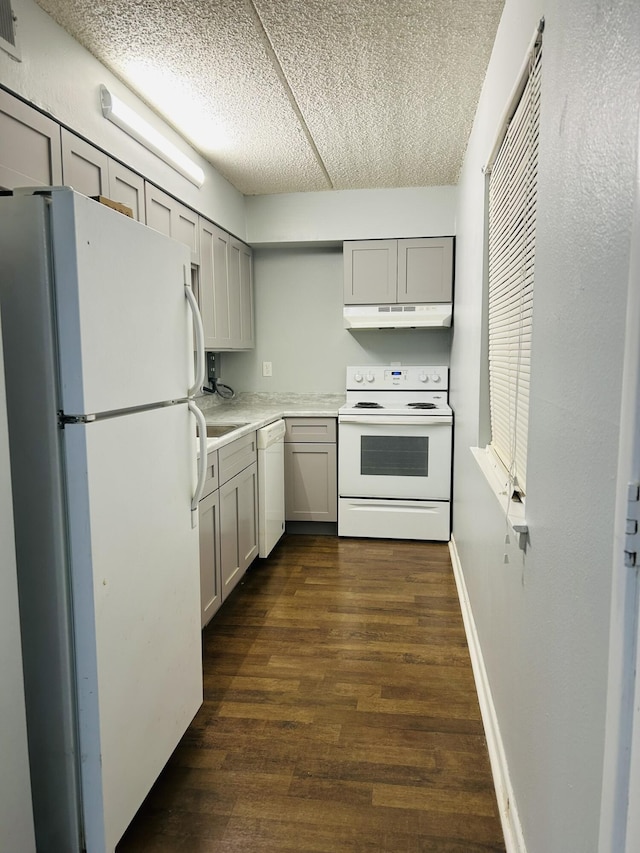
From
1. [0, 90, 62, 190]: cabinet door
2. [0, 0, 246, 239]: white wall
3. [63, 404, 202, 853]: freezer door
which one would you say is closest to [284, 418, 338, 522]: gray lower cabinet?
[0, 0, 246, 239]: white wall

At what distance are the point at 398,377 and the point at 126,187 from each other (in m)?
2.56

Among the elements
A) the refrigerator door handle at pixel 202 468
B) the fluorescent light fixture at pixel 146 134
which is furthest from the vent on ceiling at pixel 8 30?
the refrigerator door handle at pixel 202 468

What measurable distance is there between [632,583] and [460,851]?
1.23 meters

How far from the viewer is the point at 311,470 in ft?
13.8

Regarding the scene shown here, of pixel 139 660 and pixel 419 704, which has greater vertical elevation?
pixel 139 660

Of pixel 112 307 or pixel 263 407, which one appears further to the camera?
pixel 263 407

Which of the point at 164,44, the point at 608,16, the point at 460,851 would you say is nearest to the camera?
the point at 608,16

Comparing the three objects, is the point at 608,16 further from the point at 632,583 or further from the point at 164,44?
the point at 164,44

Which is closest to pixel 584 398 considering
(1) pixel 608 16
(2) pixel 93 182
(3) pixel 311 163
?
(1) pixel 608 16

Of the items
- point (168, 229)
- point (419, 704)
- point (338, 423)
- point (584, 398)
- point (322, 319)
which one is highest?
point (168, 229)

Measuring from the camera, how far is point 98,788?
135 centimetres

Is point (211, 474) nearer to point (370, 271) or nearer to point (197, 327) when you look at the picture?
point (197, 327)

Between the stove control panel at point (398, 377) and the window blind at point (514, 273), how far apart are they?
2.02 meters

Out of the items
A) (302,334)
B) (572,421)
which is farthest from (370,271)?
(572,421)
